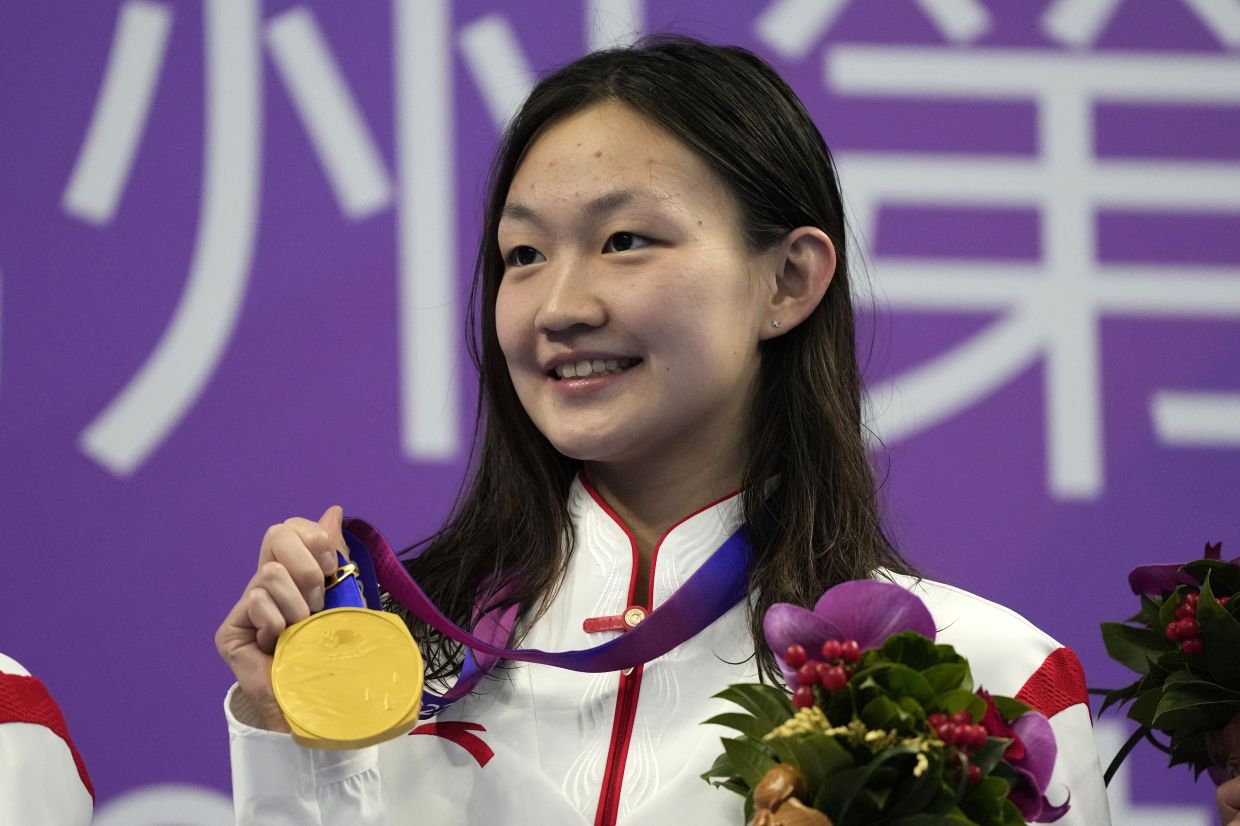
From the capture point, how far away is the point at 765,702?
1688 millimetres

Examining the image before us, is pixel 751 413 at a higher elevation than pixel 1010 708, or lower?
higher

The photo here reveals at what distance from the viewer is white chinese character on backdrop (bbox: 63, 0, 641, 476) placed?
286cm

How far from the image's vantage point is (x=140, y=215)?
9.41 ft

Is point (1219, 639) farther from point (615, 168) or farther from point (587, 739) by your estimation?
point (615, 168)

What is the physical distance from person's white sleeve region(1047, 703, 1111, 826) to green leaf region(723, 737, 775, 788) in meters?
0.43

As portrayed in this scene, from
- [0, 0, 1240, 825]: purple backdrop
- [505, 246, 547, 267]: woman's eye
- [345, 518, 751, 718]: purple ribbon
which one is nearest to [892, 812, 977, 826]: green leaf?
[345, 518, 751, 718]: purple ribbon

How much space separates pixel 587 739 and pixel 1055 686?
0.51m

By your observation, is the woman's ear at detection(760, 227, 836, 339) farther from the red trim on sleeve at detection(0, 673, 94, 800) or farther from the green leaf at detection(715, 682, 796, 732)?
the red trim on sleeve at detection(0, 673, 94, 800)

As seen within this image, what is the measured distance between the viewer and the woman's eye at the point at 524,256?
2117mm

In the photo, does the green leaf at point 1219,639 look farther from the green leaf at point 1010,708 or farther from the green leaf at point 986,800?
the green leaf at point 986,800

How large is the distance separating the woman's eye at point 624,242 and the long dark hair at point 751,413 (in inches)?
5.3

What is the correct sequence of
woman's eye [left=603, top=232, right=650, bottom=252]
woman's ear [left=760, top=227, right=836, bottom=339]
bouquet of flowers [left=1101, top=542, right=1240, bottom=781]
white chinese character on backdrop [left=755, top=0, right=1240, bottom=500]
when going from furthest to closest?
1. white chinese character on backdrop [left=755, top=0, right=1240, bottom=500]
2. woman's ear [left=760, top=227, right=836, bottom=339]
3. woman's eye [left=603, top=232, right=650, bottom=252]
4. bouquet of flowers [left=1101, top=542, right=1240, bottom=781]

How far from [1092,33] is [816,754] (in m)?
1.93

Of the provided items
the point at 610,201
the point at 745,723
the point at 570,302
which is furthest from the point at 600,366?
the point at 745,723
